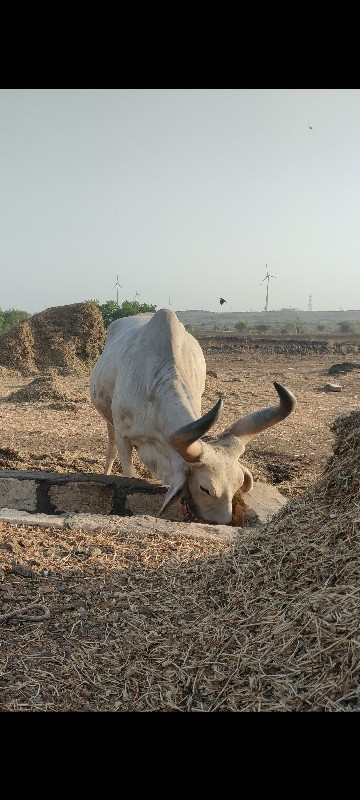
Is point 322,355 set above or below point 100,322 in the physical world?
below

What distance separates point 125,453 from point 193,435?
185cm

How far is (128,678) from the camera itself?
2.84m

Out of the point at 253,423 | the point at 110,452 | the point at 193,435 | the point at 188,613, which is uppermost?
the point at 193,435

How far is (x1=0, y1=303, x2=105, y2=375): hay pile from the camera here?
17.6m

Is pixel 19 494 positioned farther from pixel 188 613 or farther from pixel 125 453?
pixel 188 613

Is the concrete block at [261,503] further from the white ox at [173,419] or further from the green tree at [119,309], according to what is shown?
the green tree at [119,309]

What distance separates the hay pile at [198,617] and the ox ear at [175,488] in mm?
1308

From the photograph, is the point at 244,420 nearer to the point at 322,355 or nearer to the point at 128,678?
the point at 128,678

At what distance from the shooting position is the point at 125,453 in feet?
23.0

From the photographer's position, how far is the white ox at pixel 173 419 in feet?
18.3

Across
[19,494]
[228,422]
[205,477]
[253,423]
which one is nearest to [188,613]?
[205,477]

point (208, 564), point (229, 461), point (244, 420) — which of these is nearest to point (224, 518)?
point (229, 461)

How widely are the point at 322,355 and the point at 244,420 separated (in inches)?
788

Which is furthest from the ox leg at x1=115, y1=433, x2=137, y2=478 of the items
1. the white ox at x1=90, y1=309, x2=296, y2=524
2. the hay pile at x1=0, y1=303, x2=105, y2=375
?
the hay pile at x1=0, y1=303, x2=105, y2=375
